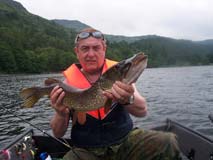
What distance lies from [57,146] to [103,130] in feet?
7.88

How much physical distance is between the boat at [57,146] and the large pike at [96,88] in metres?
1.36

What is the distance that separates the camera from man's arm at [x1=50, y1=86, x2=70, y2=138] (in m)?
4.11

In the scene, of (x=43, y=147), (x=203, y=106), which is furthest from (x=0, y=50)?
(x=43, y=147)

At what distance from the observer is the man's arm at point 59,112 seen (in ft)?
13.5

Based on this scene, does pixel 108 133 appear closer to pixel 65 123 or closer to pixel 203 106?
pixel 65 123

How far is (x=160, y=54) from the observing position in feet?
612

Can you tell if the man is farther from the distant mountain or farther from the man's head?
the distant mountain

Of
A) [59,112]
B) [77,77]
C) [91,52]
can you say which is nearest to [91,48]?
[91,52]

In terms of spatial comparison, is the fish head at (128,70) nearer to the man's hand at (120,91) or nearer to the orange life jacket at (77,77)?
the man's hand at (120,91)

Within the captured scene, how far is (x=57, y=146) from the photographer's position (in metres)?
6.63

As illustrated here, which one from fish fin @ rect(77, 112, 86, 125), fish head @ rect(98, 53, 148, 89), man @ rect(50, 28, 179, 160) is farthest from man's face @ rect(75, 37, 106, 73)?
fish head @ rect(98, 53, 148, 89)

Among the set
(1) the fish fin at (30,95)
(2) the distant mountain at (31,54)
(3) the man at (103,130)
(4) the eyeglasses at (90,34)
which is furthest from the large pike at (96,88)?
(2) the distant mountain at (31,54)

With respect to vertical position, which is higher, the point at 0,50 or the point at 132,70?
the point at 132,70

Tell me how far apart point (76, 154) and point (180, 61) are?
610 ft
